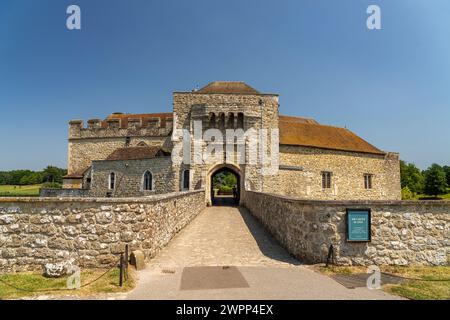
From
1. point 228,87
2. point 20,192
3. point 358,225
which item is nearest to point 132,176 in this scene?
point 228,87

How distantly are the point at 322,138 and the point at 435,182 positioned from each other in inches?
1375

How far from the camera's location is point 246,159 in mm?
20750

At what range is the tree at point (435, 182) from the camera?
47156 mm

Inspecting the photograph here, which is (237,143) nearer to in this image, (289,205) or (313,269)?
(289,205)

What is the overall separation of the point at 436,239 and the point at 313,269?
2856mm

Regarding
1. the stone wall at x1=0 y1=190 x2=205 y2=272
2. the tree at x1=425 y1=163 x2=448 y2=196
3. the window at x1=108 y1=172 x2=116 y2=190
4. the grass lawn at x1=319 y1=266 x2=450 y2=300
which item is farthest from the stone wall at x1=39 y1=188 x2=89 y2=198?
the tree at x1=425 y1=163 x2=448 y2=196

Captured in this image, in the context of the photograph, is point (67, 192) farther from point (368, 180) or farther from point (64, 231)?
point (368, 180)

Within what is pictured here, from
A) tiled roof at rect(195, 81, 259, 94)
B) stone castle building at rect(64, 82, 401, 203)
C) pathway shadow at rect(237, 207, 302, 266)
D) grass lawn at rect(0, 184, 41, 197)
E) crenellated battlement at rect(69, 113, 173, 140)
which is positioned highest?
tiled roof at rect(195, 81, 259, 94)

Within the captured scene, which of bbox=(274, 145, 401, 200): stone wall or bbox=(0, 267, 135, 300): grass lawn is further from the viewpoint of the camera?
bbox=(274, 145, 401, 200): stone wall

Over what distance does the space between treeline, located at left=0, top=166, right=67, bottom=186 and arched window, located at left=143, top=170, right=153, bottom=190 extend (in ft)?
247

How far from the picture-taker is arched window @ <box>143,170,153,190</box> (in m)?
22.7

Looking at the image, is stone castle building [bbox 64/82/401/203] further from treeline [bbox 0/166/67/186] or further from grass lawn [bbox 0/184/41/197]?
treeline [bbox 0/166/67/186]

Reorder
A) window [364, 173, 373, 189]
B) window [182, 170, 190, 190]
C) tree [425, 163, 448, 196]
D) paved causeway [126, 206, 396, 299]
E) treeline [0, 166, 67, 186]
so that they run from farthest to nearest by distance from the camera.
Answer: treeline [0, 166, 67, 186] < tree [425, 163, 448, 196] < window [364, 173, 373, 189] < window [182, 170, 190, 190] < paved causeway [126, 206, 396, 299]

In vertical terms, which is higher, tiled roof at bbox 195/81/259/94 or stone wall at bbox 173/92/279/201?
tiled roof at bbox 195/81/259/94
